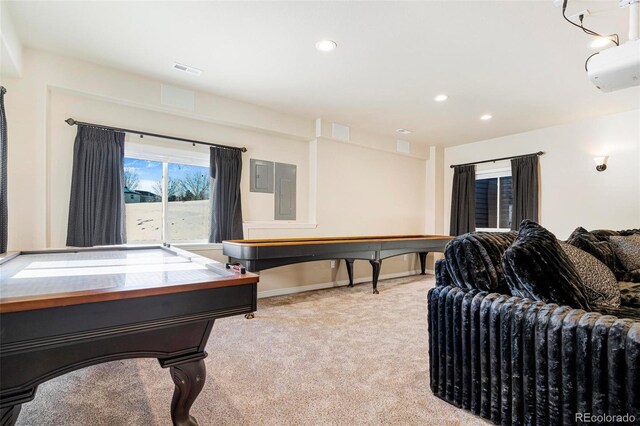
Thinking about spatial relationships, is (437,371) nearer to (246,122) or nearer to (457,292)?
(457,292)

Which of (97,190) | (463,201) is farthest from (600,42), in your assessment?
(97,190)

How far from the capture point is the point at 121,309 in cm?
110

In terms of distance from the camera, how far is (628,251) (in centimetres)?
273

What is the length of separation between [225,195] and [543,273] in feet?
11.0

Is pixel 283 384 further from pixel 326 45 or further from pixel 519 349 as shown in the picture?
pixel 326 45

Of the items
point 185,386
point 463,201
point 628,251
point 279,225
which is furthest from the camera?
point 463,201

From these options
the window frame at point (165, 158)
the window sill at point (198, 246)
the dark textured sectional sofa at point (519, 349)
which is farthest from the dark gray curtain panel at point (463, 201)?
the window frame at point (165, 158)

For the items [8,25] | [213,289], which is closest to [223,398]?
[213,289]

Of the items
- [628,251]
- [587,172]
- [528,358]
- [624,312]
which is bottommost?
[528,358]

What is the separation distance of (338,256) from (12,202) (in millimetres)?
3243

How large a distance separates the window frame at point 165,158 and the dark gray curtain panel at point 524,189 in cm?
474

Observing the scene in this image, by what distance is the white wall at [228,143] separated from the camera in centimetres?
275

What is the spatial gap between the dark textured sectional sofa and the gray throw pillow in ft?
0.28

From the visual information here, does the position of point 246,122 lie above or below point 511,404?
above
